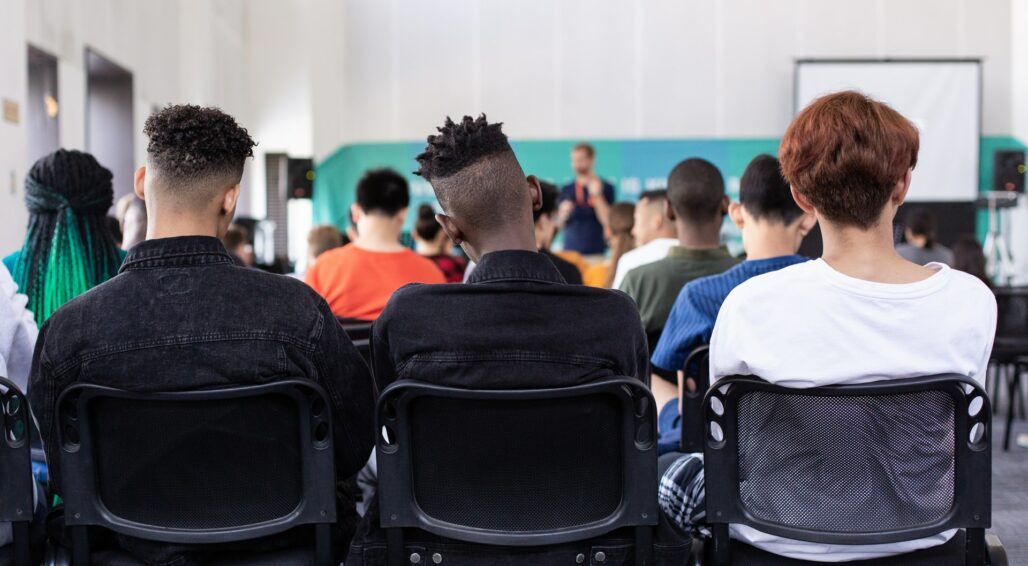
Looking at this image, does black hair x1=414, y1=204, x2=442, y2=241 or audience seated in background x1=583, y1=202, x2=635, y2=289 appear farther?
black hair x1=414, y1=204, x2=442, y2=241

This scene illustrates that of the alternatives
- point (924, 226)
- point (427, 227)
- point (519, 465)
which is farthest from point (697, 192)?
point (924, 226)

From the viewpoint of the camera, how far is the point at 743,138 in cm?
1132

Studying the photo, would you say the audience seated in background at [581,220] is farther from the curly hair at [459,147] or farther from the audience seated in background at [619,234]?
the curly hair at [459,147]

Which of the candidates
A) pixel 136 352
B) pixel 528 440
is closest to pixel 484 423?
pixel 528 440

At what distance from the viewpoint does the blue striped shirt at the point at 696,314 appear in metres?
2.14

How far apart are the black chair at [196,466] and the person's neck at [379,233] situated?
6.87 ft

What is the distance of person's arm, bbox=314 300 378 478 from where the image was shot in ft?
5.22

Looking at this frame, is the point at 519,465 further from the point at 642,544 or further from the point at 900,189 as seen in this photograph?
the point at 900,189

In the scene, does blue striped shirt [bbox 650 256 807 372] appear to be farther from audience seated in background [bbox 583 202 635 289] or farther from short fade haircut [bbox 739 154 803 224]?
audience seated in background [bbox 583 202 635 289]

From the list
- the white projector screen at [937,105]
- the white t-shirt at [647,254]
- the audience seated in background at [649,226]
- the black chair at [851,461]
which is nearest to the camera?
the black chair at [851,461]

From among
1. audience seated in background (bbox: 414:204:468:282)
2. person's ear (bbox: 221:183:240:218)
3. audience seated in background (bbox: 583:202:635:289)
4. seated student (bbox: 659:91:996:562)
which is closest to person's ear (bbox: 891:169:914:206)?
seated student (bbox: 659:91:996:562)

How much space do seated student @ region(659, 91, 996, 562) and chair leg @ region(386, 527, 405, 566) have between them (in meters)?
0.56

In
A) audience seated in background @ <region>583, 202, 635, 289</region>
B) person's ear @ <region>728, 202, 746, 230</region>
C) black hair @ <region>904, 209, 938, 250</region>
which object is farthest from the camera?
black hair @ <region>904, 209, 938, 250</region>

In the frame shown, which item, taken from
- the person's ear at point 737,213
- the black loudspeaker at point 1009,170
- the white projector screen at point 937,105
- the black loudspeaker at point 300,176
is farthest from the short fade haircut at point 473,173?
the black loudspeaker at point 1009,170
